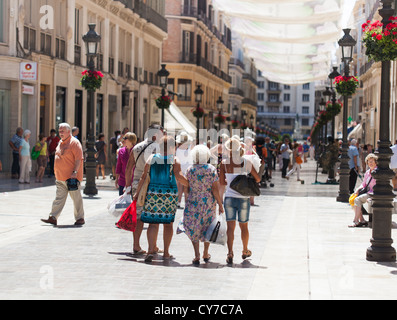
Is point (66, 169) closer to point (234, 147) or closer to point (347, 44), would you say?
point (234, 147)

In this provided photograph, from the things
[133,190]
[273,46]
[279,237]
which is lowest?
[279,237]

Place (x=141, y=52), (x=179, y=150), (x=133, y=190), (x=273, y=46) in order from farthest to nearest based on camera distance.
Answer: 1. (x=141, y=52)
2. (x=273, y=46)
3. (x=179, y=150)
4. (x=133, y=190)

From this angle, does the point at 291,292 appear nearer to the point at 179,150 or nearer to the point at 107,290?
the point at 107,290

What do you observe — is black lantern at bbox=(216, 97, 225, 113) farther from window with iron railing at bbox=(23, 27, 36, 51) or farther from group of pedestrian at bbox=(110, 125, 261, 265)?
group of pedestrian at bbox=(110, 125, 261, 265)

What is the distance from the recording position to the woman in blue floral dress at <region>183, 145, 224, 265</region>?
1088cm

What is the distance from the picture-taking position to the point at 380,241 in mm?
11078

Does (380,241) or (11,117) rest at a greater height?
(11,117)

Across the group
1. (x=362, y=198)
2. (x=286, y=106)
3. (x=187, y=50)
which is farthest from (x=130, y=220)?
(x=286, y=106)

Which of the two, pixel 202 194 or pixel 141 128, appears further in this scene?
pixel 141 128

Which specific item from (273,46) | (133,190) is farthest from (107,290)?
(273,46)

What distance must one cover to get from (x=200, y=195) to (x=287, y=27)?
72.5ft

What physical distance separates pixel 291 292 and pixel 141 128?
3970 centimetres

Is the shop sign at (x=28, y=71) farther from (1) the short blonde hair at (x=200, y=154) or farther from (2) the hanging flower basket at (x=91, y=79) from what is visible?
(1) the short blonde hair at (x=200, y=154)
